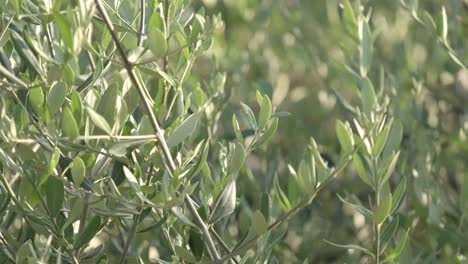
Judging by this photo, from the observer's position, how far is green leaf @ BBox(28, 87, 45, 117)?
63cm

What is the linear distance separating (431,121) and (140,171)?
28.3 inches

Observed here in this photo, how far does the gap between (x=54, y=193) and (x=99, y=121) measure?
4.5 inches

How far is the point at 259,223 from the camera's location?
0.64 m

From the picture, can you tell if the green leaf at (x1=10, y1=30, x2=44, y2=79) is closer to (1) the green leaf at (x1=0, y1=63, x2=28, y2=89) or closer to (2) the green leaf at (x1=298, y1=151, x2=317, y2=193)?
(1) the green leaf at (x1=0, y1=63, x2=28, y2=89)

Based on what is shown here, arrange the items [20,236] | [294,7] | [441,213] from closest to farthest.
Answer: [20,236]
[441,213]
[294,7]

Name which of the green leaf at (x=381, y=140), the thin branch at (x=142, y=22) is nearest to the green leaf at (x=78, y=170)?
the thin branch at (x=142, y=22)

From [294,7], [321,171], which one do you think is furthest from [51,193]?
[294,7]

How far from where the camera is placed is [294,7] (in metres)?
1.59

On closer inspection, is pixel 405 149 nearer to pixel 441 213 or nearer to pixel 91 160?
pixel 441 213

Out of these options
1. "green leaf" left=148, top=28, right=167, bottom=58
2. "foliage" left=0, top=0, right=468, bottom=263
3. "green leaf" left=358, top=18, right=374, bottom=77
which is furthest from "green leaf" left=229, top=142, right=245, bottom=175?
"green leaf" left=358, top=18, right=374, bottom=77

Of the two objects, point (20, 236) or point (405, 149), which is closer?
point (20, 236)

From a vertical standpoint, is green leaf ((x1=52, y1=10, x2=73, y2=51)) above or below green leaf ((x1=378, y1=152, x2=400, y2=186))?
above

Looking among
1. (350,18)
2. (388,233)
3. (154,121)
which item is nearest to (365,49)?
(350,18)

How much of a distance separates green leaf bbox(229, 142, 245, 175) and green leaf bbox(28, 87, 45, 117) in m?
0.14
